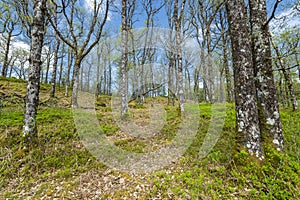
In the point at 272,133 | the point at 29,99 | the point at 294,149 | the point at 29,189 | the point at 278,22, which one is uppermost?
the point at 278,22

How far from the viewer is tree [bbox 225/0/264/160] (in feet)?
10.9

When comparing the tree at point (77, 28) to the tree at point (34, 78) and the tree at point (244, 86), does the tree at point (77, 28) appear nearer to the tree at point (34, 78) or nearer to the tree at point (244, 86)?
the tree at point (34, 78)

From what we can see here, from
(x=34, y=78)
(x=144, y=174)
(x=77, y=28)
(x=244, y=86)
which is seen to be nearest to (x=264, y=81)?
(x=244, y=86)

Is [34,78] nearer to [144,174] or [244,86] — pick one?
[144,174]

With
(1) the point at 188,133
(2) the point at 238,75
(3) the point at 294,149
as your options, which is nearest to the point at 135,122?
(1) the point at 188,133

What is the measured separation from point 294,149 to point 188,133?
299 centimetres

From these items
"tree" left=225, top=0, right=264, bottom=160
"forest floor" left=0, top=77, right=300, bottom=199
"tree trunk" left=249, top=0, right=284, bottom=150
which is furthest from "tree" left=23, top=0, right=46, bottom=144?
"tree trunk" left=249, top=0, right=284, bottom=150

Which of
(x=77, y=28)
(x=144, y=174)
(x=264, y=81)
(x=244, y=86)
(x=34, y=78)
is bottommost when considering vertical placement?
(x=144, y=174)

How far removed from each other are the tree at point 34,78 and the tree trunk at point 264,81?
20.5 ft

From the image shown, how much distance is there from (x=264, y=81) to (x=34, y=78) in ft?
21.5

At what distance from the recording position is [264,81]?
390 centimetres

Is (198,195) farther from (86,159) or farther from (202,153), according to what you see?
(86,159)

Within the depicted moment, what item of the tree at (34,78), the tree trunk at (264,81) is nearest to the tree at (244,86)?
the tree trunk at (264,81)

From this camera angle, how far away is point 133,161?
447 cm
